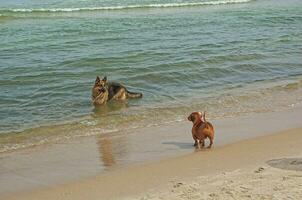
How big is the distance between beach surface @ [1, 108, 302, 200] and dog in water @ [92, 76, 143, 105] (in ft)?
9.05

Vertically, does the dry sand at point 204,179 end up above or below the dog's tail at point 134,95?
above

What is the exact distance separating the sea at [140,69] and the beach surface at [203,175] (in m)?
1.58

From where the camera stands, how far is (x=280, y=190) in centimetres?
518

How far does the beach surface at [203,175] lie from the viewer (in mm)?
5305

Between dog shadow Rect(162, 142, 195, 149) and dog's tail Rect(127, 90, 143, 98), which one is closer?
dog shadow Rect(162, 142, 195, 149)

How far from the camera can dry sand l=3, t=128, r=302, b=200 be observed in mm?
5262

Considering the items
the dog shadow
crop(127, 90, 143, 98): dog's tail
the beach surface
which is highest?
the beach surface

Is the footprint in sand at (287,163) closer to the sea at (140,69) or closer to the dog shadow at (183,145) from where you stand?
the dog shadow at (183,145)

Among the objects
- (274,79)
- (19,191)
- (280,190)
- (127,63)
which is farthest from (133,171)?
(127,63)

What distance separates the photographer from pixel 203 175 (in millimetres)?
5918

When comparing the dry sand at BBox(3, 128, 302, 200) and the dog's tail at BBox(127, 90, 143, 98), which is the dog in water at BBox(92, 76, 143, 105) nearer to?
the dog's tail at BBox(127, 90, 143, 98)

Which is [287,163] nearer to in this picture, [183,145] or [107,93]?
[183,145]

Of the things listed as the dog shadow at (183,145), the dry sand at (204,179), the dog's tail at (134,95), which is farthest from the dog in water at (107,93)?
the dry sand at (204,179)

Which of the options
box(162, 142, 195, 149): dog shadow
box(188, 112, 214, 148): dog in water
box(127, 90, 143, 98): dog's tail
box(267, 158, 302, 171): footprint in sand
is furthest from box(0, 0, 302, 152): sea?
box(267, 158, 302, 171): footprint in sand
